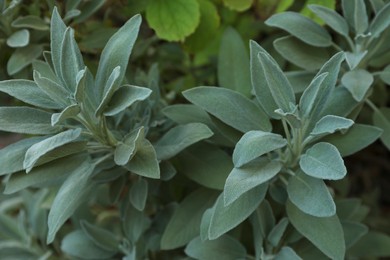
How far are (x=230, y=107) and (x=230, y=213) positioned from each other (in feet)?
0.51

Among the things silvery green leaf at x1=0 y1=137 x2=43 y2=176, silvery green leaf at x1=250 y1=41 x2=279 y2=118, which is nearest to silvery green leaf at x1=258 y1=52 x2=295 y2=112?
silvery green leaf at x1=250 y1=41 x2=279 y2=118

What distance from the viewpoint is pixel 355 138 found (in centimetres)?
91

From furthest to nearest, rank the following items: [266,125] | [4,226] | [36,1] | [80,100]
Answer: [4,226], [36,1], [266,125], [80,100]

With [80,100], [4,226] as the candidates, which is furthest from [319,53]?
[4,226]

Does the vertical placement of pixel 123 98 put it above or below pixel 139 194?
above

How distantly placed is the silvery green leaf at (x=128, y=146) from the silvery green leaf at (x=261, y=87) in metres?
0.17

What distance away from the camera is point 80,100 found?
763mm

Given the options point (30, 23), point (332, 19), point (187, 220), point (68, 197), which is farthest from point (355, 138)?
point (30, 23)

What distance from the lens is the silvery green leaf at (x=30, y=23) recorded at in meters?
0.95

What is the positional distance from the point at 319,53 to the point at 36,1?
1.55ft

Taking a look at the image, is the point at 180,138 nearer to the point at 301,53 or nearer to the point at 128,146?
the point at 128,146

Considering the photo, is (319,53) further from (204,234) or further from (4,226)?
(4,226)

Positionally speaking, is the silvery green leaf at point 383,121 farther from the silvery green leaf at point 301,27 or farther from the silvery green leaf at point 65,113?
the silvery green leaf at point 65,113

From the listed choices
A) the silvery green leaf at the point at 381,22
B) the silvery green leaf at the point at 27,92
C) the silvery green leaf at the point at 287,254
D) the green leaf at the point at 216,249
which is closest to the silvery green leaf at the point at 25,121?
the silvery green leaf at the point at 27,92
